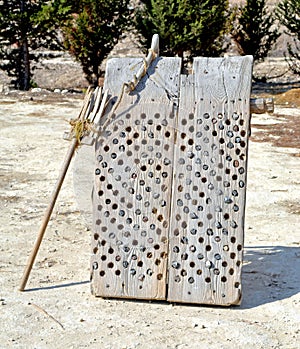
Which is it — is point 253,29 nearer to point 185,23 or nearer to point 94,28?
point 185,23

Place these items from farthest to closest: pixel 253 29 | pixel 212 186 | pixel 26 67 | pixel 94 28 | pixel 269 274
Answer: pixel 253 29 → pixel 26 67 → pixel 94 28 → pixel 269 274 → pixel 212 186

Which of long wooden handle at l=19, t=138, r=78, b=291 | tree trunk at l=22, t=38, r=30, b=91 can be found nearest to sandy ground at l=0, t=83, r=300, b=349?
long wooden handle at l=19, t=138, r=78, b=291

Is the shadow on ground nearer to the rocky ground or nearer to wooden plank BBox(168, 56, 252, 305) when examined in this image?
the rocky ground

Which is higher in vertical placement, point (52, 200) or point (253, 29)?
point (253, 29)

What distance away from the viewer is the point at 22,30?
19.0 metres

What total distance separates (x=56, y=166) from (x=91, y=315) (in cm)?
497

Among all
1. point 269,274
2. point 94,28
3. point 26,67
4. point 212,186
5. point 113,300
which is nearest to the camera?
point 212,186

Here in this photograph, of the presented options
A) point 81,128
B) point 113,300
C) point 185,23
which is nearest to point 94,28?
point 185,23

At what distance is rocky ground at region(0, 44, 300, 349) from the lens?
4.37 metres

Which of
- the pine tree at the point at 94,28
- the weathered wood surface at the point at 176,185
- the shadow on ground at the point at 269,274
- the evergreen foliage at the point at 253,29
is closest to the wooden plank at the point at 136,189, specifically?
the weathered wood surface at the point at 176,185

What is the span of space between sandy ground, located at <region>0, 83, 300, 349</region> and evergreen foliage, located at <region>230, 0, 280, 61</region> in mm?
12593

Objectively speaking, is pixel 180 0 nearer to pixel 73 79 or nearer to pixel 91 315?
pixel 73 79

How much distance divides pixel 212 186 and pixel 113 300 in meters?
0.97

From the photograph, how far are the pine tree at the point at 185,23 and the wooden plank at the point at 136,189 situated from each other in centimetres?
1428
